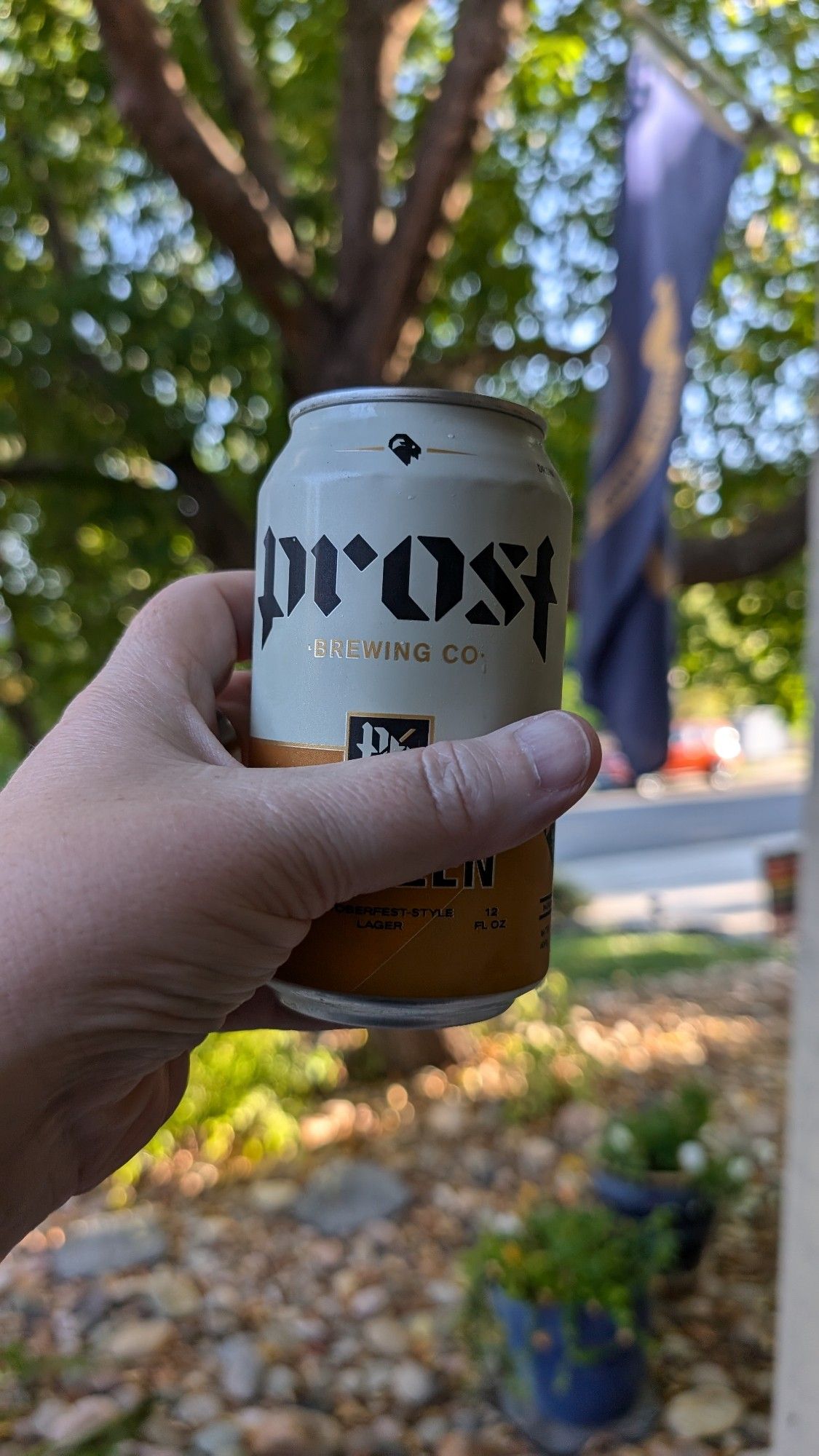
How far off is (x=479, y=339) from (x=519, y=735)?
3.99m

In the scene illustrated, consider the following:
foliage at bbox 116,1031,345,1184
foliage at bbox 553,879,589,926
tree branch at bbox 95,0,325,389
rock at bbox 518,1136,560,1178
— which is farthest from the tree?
foliage at bbox 553,879,589,926

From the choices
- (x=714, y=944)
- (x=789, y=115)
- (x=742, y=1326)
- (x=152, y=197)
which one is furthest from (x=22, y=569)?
(x=714, y=944)

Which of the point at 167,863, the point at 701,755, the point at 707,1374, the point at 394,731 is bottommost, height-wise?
the point at 707,1374

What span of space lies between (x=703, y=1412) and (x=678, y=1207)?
60 cm

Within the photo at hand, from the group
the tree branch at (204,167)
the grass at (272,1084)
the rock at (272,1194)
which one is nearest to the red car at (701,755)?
the grass at (272,1084)

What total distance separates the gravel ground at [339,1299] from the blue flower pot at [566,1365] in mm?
87

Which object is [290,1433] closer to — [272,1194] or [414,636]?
[272,1194]

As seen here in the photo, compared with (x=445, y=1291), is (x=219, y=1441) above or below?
below

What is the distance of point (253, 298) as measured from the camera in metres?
3.82

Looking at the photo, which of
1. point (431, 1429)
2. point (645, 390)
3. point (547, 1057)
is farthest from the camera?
point (547, 1057)

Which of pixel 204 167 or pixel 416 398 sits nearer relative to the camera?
pixel 416 398

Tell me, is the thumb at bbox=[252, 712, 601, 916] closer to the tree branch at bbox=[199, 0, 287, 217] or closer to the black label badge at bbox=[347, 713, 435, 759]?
the black label badge at bbox=[347, 713, 435, 759]

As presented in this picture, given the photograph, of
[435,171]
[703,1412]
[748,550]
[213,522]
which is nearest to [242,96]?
[435,171]

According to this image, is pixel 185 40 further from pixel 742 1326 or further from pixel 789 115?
pixel 742 1326
